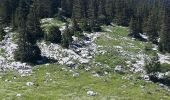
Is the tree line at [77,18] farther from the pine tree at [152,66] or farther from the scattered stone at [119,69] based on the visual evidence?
the pine tree at [152,66]

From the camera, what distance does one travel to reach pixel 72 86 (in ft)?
327

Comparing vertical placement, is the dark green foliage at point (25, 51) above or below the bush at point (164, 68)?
above

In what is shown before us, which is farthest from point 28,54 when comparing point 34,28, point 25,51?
point 34,28

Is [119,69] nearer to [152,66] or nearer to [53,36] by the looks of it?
[152,66]

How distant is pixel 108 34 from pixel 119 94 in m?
Result: 56.1

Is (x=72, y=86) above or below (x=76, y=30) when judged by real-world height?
below

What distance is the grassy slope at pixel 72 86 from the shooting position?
9075 centimetres

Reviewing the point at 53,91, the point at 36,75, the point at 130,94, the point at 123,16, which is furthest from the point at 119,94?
the point at 123,16

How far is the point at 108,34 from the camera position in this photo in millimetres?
149500

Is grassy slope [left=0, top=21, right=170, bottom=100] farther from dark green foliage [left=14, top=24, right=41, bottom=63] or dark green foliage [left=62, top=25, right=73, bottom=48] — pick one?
dark green foliage [left=62, top=25, right=73, bottom=48]

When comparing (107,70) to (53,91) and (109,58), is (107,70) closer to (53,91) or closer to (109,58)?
(109,58)

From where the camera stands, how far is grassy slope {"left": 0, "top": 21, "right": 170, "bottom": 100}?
90.8 meters

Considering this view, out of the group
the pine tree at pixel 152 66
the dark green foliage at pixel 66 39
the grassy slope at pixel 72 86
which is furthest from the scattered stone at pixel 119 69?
the dark green foliage at pixel 66 39

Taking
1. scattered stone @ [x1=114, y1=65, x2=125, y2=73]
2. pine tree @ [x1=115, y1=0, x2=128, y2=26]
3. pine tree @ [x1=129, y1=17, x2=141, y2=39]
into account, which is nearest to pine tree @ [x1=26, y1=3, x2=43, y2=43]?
scattered stone @ [x1=114, y1=65, x2=125, y2=73]
